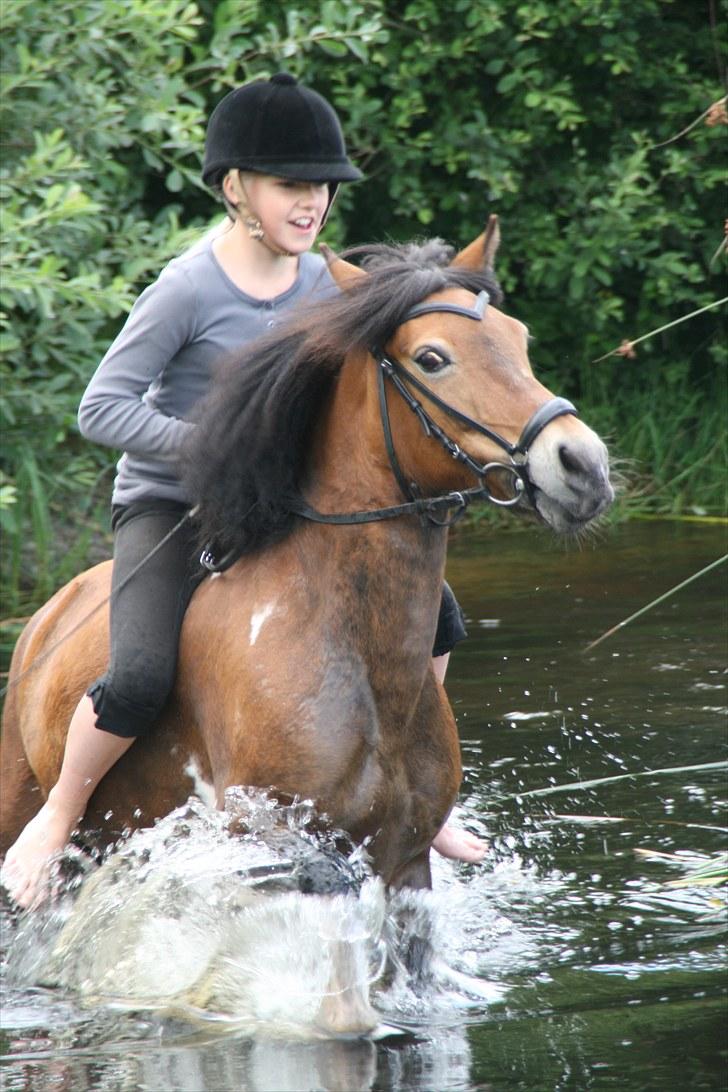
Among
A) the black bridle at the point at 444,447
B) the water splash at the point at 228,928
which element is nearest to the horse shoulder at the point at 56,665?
the water splash at the point at 228,928

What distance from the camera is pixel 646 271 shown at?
10695 mm

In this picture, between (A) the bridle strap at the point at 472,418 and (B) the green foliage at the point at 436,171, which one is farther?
(B) the green foliage at the point at 436,171

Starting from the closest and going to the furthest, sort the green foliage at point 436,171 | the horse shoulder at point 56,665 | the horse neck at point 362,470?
1. the horse neck at point 362,470
2. the horse shoulder at point 56,665
3. the green foliage at point 436,171

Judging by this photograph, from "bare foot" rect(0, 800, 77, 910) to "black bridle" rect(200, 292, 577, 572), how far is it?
3.59ft

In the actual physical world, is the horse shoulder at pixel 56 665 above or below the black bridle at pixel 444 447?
below

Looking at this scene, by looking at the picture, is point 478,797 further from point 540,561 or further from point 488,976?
point 540,561

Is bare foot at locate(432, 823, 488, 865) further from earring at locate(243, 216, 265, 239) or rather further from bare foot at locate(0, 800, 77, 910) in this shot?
earring at locate(243, 216, 265, 239)

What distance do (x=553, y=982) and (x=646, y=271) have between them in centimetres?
720

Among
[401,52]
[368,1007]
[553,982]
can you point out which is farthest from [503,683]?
[401,52]

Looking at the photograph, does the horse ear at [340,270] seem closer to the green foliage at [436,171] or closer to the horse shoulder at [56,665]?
the horse shoulder at [56,665]

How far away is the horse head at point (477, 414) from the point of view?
3270 millimetres

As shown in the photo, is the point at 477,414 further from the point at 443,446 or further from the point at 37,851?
the point at 37,851

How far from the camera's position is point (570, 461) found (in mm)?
3260

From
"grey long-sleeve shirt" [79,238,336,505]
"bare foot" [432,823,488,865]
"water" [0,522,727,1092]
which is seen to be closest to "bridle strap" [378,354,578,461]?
"grey long-sleeve shirt" [79,238,336,505]
